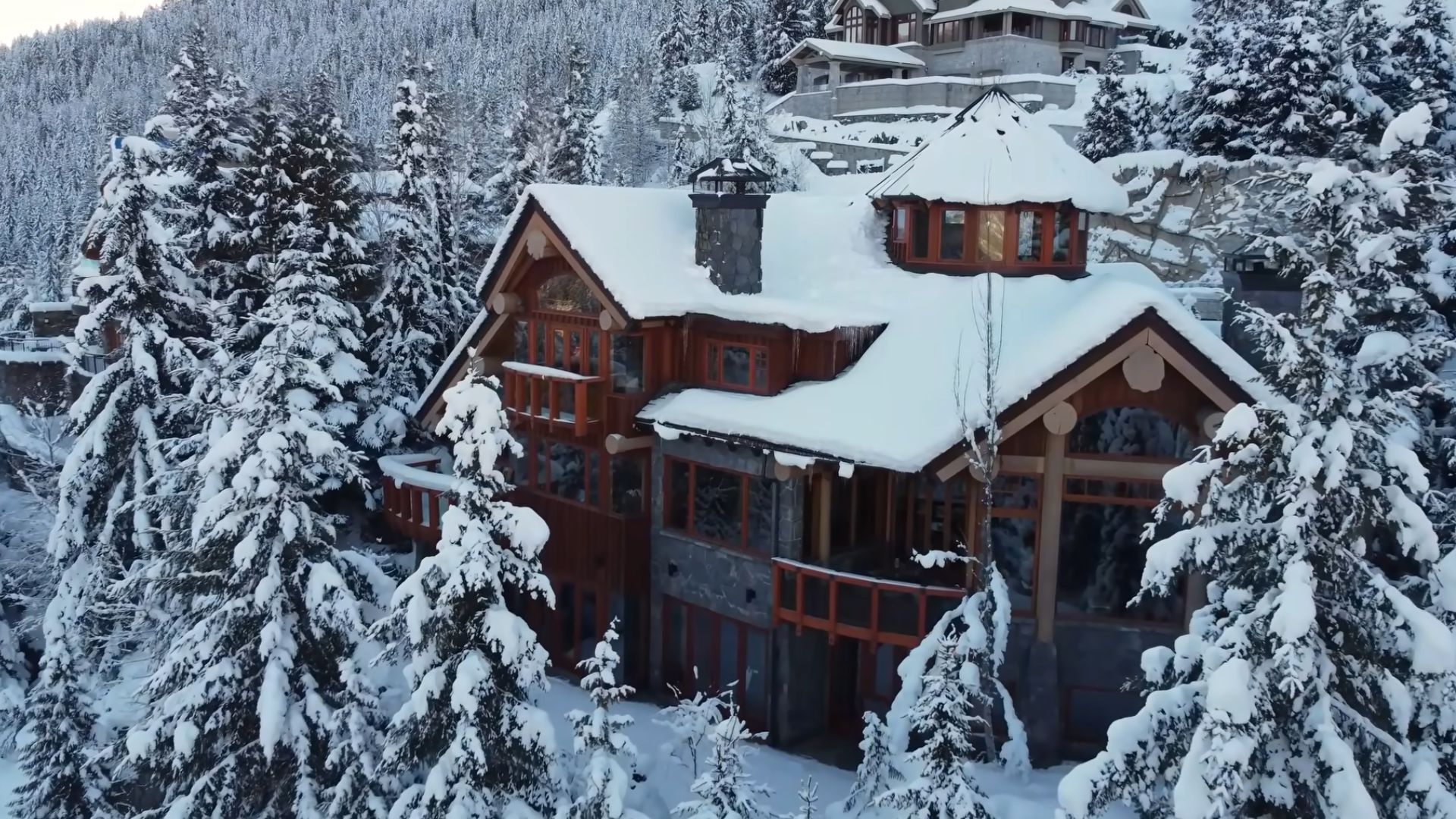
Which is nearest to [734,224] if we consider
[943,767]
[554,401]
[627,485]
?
[554,401]

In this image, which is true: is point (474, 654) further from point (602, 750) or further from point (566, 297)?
point (566, 297)

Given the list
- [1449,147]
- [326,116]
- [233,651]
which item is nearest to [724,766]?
[233,651]

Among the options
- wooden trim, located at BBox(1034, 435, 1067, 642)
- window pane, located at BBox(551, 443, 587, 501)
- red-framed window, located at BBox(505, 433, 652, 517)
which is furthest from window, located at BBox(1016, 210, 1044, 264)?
window pane, located at BBox(551, 443, 587, 501)

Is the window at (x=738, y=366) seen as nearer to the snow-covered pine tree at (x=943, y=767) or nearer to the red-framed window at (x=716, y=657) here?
the red-framed window at (x=716, y=657)

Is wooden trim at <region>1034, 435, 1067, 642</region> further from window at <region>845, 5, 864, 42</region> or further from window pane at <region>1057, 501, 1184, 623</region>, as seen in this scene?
window at <region>845, 5, 864, 42</region>

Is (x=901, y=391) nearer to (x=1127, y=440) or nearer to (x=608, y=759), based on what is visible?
(x=1127, y=440)

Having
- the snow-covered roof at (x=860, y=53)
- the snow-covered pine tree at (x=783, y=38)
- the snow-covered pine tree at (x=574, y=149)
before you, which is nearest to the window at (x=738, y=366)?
the snow-covered pine tree at (x=574, y=149)
